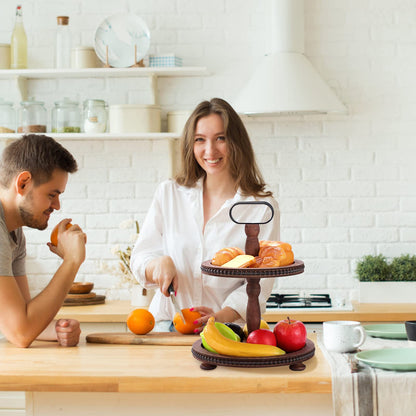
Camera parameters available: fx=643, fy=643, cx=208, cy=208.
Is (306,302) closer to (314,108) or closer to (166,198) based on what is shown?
(314,108)

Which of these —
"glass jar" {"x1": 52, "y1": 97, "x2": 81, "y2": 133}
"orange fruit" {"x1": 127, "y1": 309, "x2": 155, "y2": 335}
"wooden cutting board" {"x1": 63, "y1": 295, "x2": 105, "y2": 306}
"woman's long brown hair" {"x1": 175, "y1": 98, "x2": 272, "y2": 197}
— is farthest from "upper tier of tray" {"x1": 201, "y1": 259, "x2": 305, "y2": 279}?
"glass jar" {"x1": 52, "y1": 97, "x2": 81, "y2": 133}

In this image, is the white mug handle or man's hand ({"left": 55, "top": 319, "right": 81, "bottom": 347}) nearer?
the white mug handle

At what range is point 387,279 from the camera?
3592 mm

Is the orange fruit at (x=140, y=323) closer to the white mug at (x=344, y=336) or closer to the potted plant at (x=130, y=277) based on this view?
the white mug at (x=344, y=336)

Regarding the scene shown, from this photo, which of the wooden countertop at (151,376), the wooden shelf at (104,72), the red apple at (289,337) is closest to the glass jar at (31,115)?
the wooden shelf at (104,72)

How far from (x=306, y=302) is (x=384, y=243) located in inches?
27.5

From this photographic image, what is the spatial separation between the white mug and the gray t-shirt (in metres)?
0.94

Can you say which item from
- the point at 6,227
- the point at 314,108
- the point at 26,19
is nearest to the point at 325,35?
the point at 314,108

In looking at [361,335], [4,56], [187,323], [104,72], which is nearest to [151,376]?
[187,323]

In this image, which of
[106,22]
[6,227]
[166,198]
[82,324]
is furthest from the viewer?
[106,22]

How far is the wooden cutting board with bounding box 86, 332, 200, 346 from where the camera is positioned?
1.95 meters

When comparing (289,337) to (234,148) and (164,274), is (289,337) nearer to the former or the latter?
(164,274)

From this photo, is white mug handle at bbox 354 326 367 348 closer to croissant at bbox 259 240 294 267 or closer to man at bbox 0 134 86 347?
croissant at bbox 259 240 294 267

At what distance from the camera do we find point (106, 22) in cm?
377
